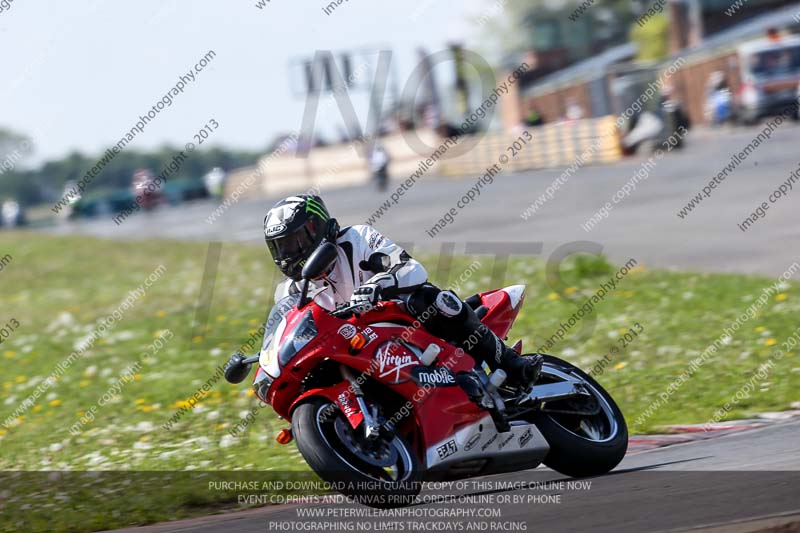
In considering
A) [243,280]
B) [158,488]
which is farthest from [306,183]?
[158,488]

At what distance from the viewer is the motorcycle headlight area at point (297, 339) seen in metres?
6.67

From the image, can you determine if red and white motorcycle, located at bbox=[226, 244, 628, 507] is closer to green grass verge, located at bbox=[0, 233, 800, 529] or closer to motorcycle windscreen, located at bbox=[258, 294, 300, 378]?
motorcycle windscreen, located at bbox=[258, 294, 300, 378]

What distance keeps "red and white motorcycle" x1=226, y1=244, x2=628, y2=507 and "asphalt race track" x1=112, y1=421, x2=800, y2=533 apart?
0.69 ft

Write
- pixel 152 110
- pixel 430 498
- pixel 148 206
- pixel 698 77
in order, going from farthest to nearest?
pixel 148 206
pixel 698 77
pixel 152 110
pixel 430 498

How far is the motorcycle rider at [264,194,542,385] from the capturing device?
6.95m

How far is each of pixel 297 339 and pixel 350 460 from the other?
0.76m

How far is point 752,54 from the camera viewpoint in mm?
39438

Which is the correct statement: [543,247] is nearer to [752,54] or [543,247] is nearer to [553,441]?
[553,441]

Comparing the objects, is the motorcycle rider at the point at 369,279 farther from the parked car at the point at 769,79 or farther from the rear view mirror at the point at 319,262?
the parked car at the point at 769,79

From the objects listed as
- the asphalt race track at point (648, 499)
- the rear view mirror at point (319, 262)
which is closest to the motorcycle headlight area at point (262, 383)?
the asphalt race track at point (648, 499)

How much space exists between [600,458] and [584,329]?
631 cm

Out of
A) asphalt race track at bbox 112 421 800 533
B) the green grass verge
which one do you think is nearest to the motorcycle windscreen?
asphalt race track at bbox 112 421 800 533

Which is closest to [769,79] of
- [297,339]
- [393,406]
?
[393,406]

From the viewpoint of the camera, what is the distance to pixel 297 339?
668 cm
